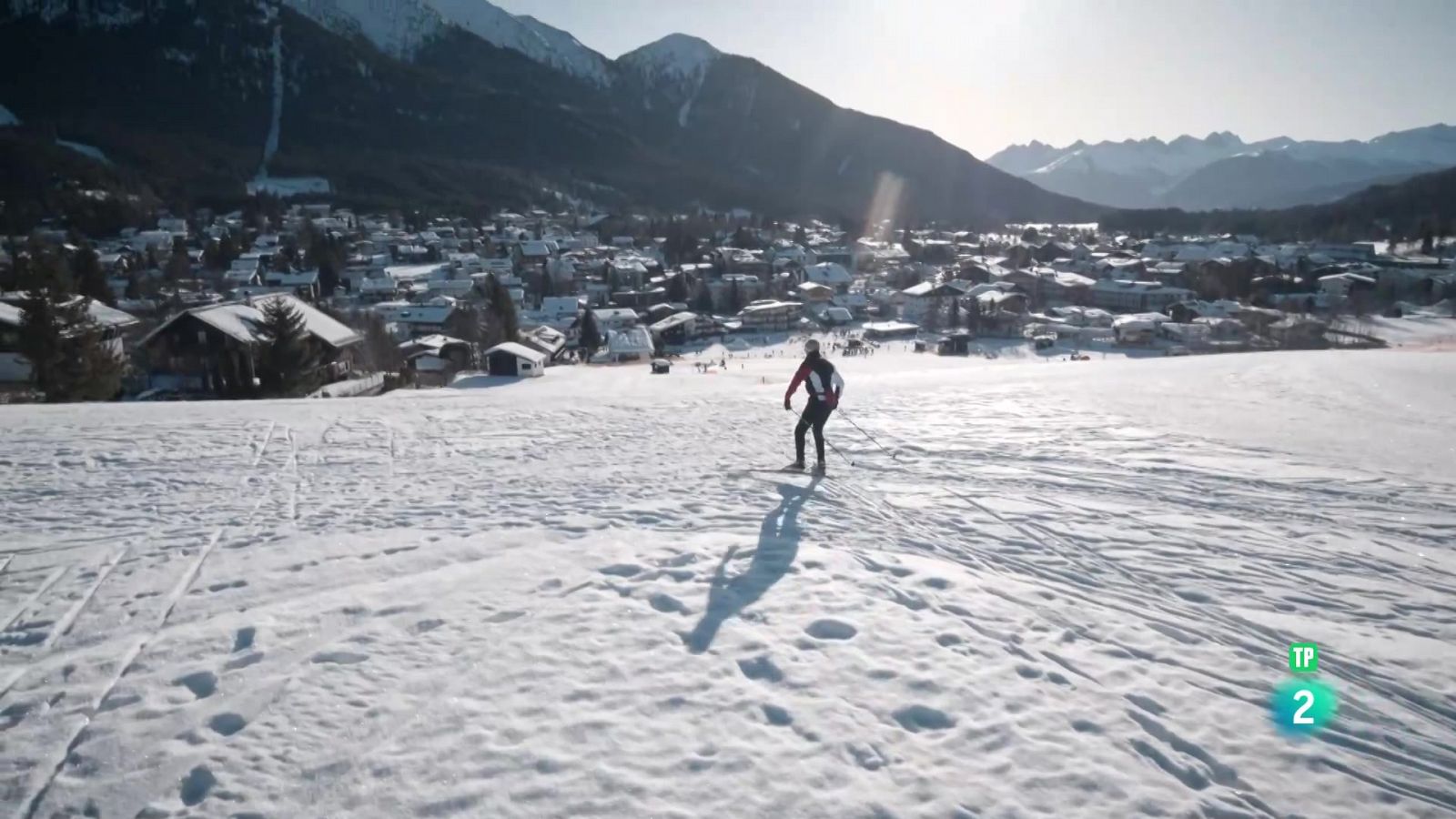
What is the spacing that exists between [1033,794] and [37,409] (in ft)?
47.9

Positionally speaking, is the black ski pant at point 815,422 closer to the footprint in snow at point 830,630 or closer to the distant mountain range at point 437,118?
the footprint in snow at point 830,630

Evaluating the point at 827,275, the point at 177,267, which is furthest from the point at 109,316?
the point at 827,275

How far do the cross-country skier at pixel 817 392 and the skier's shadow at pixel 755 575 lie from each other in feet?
4.04

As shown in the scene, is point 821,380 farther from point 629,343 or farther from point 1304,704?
point 629,343

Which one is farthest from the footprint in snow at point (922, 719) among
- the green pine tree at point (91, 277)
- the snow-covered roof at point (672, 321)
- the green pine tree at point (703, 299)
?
the green pine tree at point (703, 299)

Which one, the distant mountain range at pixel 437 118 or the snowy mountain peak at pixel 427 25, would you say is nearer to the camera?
the distant mountain range at pixel 437 118

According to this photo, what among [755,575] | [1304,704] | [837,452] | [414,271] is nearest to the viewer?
[1304,704]

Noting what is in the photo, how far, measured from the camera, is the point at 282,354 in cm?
1811

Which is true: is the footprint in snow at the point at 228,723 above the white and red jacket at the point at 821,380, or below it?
below

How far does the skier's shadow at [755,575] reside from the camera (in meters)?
3.98

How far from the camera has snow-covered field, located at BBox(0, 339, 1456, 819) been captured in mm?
2834

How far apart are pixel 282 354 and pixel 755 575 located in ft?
58.7

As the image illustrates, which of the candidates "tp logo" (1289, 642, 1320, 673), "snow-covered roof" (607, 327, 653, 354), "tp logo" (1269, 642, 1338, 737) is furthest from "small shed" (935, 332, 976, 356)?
"tp logo" (1269, 642, 1338, 737)

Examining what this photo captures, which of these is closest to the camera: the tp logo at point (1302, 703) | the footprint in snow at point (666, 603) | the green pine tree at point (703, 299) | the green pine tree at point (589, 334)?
the tp logo at point (1302, 703)
